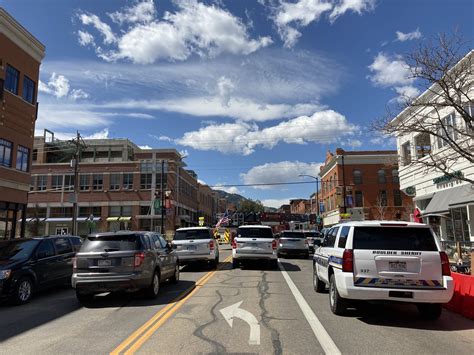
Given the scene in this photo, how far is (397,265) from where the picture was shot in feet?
25.4

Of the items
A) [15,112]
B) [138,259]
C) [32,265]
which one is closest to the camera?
[138,259]

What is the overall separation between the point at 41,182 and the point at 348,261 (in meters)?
69.4

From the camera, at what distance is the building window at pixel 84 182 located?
219 ft

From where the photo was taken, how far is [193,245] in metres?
17.9

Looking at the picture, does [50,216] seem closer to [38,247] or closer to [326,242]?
[38,247]

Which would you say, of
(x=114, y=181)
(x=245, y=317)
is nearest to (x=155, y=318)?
(x=245, y=317)

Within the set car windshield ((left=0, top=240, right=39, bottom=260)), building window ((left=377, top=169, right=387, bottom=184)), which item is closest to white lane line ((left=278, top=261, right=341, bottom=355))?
car windshield ((left=0, top=240, right=39, bottom=260))

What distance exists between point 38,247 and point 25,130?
17.3 m

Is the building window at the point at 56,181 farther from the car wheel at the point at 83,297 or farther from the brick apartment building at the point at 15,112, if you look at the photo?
the car wheel at the point at 83,297

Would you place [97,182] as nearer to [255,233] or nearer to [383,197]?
[383,197]

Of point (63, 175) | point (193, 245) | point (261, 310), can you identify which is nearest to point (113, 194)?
point (63, 175)

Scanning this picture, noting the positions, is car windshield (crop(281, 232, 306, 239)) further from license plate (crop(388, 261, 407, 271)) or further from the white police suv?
license plate (crop(388, 261, 407, 271))

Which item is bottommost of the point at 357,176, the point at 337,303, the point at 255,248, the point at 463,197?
the point at 337,303

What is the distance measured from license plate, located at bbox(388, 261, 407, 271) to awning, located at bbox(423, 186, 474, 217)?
14.0m
